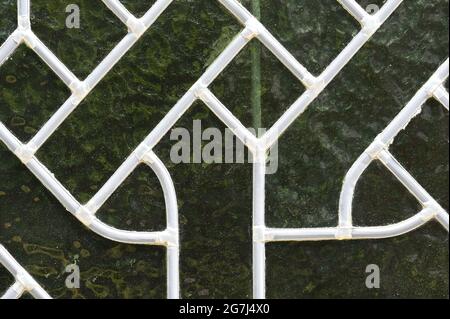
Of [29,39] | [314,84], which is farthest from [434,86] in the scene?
[29,39]

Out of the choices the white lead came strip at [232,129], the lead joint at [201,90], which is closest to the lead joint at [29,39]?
the white lead came strip at [232,129]

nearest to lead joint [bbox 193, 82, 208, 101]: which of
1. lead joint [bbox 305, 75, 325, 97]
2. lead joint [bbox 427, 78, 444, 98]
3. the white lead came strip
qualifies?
the white lead came strip

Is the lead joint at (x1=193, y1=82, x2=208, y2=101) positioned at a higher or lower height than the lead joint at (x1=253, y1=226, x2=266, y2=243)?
higher

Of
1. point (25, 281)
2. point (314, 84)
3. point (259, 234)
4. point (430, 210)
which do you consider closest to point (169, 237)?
point (259, 234)

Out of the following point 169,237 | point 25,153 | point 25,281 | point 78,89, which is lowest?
point 25,281

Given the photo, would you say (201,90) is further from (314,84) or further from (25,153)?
(25,153)

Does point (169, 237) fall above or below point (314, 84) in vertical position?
below

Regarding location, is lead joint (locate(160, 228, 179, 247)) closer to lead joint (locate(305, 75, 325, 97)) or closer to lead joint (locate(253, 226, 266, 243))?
lead joint (locate(253, 226, 266, 243))

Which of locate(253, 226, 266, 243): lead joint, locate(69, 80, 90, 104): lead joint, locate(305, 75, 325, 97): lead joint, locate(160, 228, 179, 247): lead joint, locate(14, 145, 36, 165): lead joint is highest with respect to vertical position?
locate(305, 75, 325, 97): lead joint

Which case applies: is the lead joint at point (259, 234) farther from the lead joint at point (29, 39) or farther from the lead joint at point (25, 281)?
the lead joint at point (29, 39)

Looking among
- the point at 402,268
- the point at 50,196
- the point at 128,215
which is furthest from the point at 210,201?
the point at 402,268
